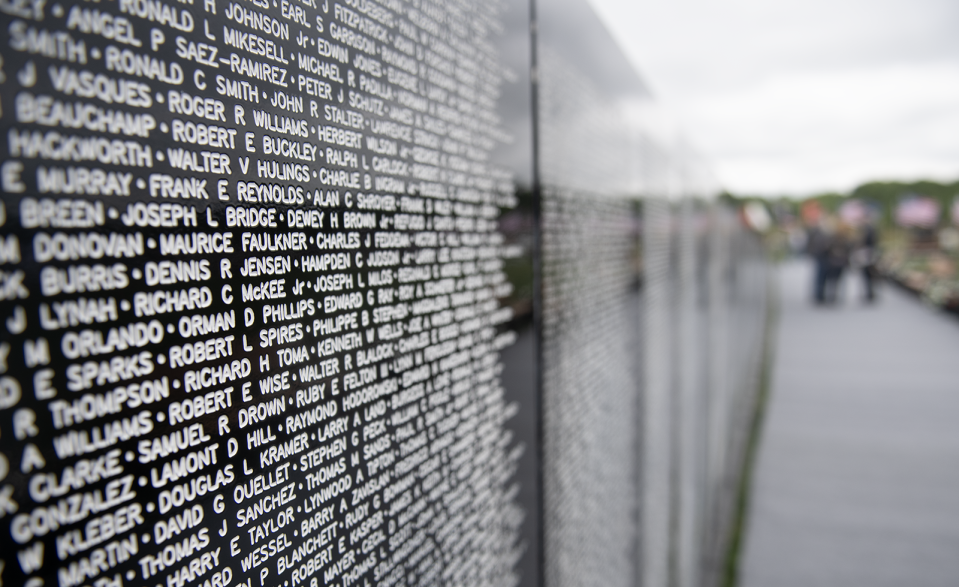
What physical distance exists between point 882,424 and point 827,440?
3.06 ft

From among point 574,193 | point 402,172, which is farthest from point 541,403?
point 402,172

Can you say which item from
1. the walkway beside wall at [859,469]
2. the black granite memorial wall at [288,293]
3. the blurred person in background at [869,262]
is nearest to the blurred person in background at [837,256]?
the blurred person in background at [869,262]

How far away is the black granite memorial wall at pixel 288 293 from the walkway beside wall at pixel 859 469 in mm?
3911

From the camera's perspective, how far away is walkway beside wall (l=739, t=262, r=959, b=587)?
4.78 m

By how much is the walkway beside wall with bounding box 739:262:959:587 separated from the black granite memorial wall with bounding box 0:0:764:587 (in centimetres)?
391

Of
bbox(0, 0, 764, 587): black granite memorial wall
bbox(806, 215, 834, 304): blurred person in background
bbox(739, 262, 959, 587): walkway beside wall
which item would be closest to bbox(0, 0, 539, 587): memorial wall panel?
bbox(0, 0, 764, 587): black granite memorial wall

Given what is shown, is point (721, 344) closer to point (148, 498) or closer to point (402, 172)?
point (402, 172)

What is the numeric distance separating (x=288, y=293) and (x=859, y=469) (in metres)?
7.13

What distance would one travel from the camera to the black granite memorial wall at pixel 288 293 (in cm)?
53

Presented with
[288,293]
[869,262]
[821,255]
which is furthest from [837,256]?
[288,293]

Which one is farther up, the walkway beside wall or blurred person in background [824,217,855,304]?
blurred person in background [824,217,855,304]

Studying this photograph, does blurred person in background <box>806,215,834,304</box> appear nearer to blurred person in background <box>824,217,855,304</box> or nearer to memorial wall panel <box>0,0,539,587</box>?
blurred person in background <box>824,217,855,304</box>

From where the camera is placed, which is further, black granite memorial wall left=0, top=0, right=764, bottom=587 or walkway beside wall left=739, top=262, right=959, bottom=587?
walkway beside wall left=739, top=262, right=959, bottom=587

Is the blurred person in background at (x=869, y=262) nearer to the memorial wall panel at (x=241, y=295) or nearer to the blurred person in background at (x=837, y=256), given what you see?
the blurred person in background at (x=837, y=256)
